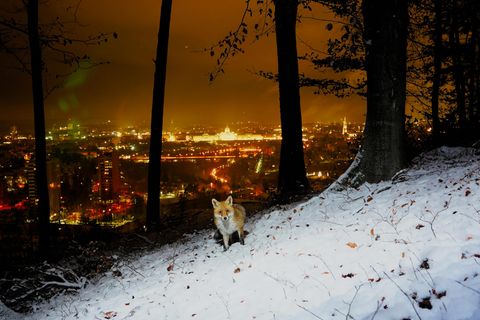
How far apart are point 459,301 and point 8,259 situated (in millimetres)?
12183

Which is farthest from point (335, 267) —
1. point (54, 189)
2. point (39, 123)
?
point (54, 189)

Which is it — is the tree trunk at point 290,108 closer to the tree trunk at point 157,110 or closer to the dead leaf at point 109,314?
the tree trunk at point 157,110

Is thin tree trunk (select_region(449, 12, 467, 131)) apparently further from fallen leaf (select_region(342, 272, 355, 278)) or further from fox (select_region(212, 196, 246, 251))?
fallen leaf (select_region(342, 272, 355, 278))

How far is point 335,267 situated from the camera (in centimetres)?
458

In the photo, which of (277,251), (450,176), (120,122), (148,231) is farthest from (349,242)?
(120,122)

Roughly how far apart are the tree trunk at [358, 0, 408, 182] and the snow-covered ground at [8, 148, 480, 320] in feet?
1.85

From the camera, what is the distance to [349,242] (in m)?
5.21

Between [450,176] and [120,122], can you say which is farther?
[120,122]

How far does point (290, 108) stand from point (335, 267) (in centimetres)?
684

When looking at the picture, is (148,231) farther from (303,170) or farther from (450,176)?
(450,176)

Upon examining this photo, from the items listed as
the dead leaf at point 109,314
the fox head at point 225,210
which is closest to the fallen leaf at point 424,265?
the fox head at point 225,210

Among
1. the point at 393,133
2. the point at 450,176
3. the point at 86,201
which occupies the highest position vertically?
the point at 393,133

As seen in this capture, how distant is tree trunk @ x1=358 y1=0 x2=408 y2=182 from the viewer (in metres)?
7.29

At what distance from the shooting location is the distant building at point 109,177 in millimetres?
26141
